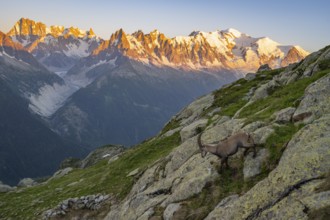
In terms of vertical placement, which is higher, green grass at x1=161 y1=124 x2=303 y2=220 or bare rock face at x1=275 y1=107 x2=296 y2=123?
bare rock face at x1=275 y1=107 x2=296 y2=123

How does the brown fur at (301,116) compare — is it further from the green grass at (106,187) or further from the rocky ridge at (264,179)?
the green grass at (106,187)

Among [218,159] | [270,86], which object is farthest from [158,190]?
[270,86]

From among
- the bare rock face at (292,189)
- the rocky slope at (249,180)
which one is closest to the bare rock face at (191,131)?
the rocky slope at (249,180)

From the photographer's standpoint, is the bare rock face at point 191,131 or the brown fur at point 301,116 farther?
the bare rock face at point 191,131

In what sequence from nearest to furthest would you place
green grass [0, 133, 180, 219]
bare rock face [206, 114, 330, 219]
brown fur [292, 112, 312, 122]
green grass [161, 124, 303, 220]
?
bare rock face [206, 114, 330, 219] < green grass [161, 124, 303, 220] < brown fur [292, 112, 312, 122] < green grass [0, 133, 180, 219]

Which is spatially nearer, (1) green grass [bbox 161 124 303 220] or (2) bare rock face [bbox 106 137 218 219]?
(1) green grass [bbox 161 124 303 220]

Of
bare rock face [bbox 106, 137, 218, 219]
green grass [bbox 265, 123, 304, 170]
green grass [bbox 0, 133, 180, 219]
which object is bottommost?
green grass [bbox 0, 133, 180, 219]

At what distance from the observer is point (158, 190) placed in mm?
29984

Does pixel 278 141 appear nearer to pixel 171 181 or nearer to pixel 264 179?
pixel 264 179

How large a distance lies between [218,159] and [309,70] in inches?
1179

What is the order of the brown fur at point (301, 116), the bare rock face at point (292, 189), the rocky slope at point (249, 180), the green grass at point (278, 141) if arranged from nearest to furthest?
the bare rock face at point (292, 189), the rocky slope at point (249, 180), the green grass at point (278, 141), the brown fur at point (301, 116)

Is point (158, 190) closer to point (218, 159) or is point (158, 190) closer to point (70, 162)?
point (218, 159)

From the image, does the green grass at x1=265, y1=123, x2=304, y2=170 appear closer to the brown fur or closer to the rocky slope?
the rocky slope

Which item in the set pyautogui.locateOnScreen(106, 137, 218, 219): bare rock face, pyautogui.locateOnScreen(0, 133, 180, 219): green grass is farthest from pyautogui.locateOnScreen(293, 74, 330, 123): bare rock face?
pyautogui.locateOnScreen(0, 133, 180, 219): green grass
